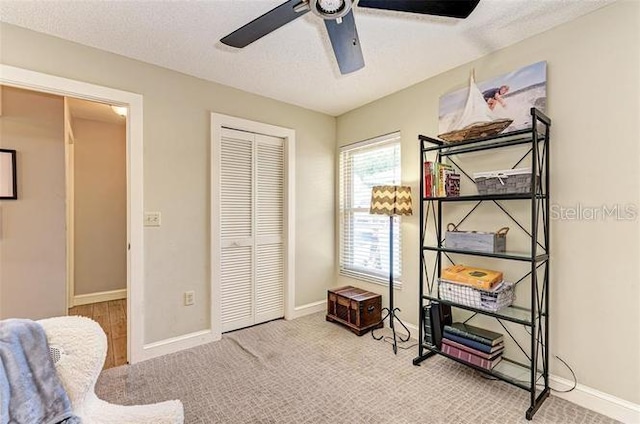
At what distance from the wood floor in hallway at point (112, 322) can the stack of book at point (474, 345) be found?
251 centimetres

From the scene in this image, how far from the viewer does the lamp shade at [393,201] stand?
2678 millimetres

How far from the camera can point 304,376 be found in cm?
218

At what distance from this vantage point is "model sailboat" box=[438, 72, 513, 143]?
2.03 metres

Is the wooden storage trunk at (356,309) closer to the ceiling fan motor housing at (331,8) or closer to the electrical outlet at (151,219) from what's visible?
the electrical outlet at (151,219)

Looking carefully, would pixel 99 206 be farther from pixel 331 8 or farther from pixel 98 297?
pixel 331 8

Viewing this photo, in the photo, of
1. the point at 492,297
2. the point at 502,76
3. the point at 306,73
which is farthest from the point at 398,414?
the point at 306,73

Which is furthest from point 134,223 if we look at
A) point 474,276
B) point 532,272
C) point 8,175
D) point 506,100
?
point 506,100

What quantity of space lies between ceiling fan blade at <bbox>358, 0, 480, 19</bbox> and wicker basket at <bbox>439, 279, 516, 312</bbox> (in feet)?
5.34

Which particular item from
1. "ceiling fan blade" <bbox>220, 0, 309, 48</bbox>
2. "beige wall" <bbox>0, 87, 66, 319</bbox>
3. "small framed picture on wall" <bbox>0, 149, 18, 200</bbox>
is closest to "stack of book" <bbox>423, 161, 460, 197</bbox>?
"ceiling fan blade" <bbox>220, 0, 309, 48</bbox>

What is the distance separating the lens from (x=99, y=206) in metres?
4.18

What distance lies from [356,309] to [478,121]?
6.31ft

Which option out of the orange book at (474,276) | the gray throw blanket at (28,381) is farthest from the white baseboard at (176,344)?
the orange book at (474,276)

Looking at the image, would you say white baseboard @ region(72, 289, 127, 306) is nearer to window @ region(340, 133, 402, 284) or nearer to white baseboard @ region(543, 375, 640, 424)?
window @ region(340, 133, 402, 284)

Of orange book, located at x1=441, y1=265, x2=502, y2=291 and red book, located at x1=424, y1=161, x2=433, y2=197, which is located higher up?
red book, located at x1=424, y1=161, x2=433, y2=197
